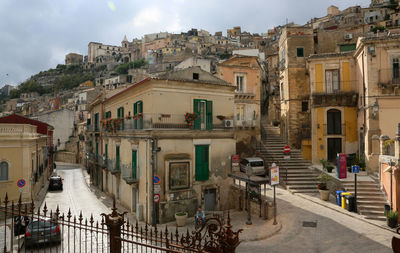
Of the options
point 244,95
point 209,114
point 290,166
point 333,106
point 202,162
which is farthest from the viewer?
point 244,95

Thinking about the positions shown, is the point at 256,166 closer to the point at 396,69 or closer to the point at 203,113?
the point at 203,113

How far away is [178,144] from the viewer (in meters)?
16.5

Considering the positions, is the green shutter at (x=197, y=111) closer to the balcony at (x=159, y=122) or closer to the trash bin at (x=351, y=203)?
the balcony at (x=159, y=122)

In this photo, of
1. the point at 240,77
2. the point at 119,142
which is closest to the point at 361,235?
the point at 119,142

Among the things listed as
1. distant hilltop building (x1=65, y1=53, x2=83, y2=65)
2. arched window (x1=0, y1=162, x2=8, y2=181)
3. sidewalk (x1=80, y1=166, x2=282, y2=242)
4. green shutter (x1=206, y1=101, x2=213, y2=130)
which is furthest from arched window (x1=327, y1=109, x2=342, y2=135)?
distant hilltop building (x1=65, y1=53, x2=83, y2=65)

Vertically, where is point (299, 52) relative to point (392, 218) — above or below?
above

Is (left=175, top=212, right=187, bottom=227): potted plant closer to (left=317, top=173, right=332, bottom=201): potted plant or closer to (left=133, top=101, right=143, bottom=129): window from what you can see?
(left=133, top=101, right=143, bottom=129): window

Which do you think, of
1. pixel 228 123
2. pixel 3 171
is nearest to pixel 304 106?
pixel 228 123

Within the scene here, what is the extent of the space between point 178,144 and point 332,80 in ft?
54.7

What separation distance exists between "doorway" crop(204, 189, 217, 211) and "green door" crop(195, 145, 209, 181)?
1.05m

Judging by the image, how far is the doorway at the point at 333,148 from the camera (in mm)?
24391

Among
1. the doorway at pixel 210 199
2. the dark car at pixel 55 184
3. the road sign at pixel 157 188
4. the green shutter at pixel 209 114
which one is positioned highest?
the green shutter at pixel 209 114

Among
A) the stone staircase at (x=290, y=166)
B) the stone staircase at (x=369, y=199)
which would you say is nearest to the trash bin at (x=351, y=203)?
the stone staircase at (x=369, y=199)

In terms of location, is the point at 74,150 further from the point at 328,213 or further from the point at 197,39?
the point at 197,39
